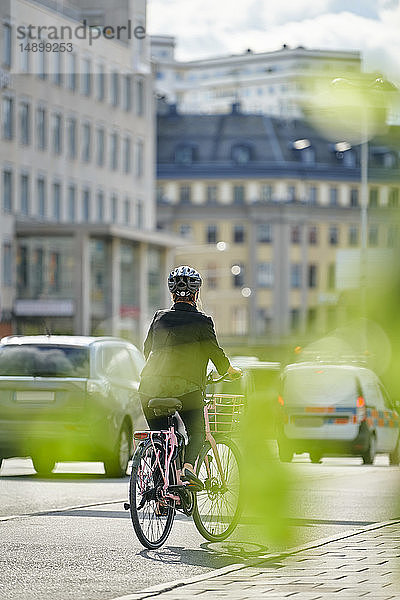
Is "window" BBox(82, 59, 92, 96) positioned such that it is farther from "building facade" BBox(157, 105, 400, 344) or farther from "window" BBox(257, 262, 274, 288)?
"window" BBox(257, 262, 274, 288)

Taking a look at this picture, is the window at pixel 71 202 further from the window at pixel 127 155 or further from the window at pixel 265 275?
the window at pixel 265 275

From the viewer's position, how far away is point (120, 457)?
690 inches

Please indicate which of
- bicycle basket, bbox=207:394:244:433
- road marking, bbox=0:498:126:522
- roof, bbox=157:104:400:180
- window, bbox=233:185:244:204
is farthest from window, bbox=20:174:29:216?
bicycle basket, bbox=207:394:244:433

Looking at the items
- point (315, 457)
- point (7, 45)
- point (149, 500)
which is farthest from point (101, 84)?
point (149, 500)

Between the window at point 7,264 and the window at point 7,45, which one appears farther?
the window at point 7,264

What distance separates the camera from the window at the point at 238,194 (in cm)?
11400

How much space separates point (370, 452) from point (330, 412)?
83 centimetres

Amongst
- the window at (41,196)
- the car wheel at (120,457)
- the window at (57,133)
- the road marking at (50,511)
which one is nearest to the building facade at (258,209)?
the window at (57,133)

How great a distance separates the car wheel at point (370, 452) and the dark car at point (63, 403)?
517 centimetres

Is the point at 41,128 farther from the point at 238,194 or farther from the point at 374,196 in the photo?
the point at 374,196

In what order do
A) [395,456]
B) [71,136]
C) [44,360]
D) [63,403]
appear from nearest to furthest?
[63,403] → [44,360] → [395,456] → [71,136]

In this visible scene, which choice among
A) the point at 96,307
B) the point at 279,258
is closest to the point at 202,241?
the point at 279,258

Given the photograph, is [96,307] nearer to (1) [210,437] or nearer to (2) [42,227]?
→ (2) [42,227]

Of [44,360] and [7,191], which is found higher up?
[7,191]
